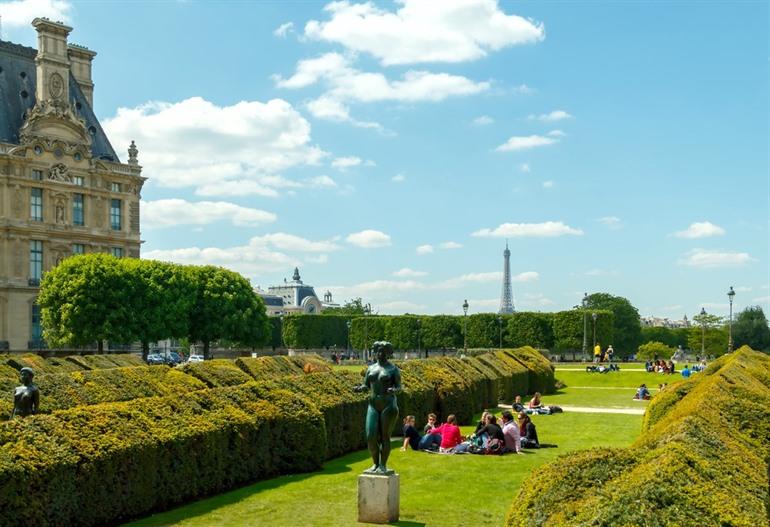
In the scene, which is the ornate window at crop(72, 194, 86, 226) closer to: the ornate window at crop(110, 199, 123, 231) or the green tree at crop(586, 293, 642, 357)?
the ornate window at crop(110, 199, 123, 231)

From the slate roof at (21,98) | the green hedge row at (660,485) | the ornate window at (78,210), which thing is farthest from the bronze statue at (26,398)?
the ornate window at (78,210)

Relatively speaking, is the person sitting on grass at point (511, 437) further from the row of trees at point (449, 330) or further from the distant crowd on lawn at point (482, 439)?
the row of trees at point (449, 330)

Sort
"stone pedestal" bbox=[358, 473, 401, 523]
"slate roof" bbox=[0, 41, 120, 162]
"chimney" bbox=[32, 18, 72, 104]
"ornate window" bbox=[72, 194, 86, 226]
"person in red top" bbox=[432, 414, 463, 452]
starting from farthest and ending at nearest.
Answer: "ornate window" bbox=[72, 194, 86, 226]
"chimney" bbox=[32, 18, 72, 104]
"slate roof" bbox=[0, 41, 120, 162]
"person in red top" bbox=[432, 414, 463, 452]
"stone pedestal" bbox=[358, 473, 401, 523]

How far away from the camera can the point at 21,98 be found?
77.2m

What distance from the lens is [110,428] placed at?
14.4 m

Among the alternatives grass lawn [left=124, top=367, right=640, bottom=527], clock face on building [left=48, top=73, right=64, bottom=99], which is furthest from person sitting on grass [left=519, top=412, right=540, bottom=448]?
clock face on building [left=48, top=73, right=64, bottom=99]

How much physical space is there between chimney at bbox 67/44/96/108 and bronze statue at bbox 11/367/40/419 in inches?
Answer: 3020

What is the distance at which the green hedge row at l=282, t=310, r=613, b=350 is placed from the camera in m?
86.9

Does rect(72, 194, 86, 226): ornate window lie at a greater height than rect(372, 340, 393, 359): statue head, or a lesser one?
greater

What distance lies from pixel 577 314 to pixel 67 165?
2016 inches

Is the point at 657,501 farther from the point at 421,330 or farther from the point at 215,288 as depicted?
the point at 421,330

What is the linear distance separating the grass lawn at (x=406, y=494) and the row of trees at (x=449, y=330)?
64.7 metres

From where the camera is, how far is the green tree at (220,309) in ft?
228

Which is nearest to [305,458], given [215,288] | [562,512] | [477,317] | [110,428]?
[110,428]
